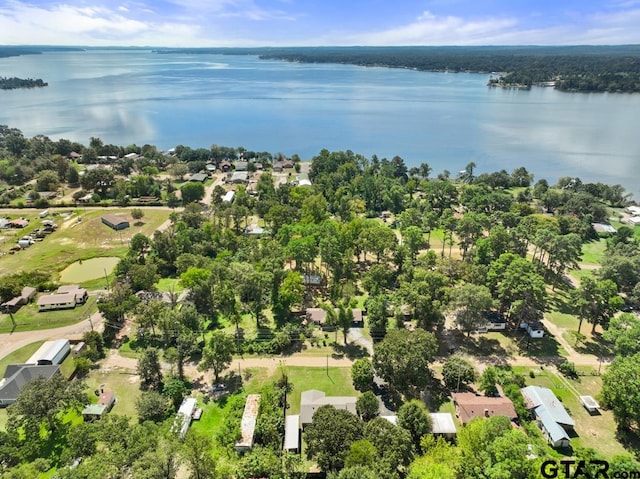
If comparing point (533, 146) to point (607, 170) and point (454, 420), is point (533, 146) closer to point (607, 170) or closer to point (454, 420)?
point (607, 170)

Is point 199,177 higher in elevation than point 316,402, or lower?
higher

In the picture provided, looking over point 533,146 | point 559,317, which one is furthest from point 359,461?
point 533,146

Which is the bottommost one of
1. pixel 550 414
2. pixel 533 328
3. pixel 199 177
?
pixel 550 414

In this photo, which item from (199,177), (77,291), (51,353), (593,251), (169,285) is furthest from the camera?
(199,177)

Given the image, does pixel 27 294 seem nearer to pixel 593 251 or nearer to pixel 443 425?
pixel 443 425

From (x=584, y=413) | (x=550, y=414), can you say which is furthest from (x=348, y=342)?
(x=584, y=413)

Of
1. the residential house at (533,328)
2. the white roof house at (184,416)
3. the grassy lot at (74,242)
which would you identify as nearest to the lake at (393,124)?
the grassy lot at (74,242)

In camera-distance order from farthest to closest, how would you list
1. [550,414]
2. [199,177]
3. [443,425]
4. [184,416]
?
1. [199,177]
2. [550,414]
3. [184,416]
4. [443,425]
